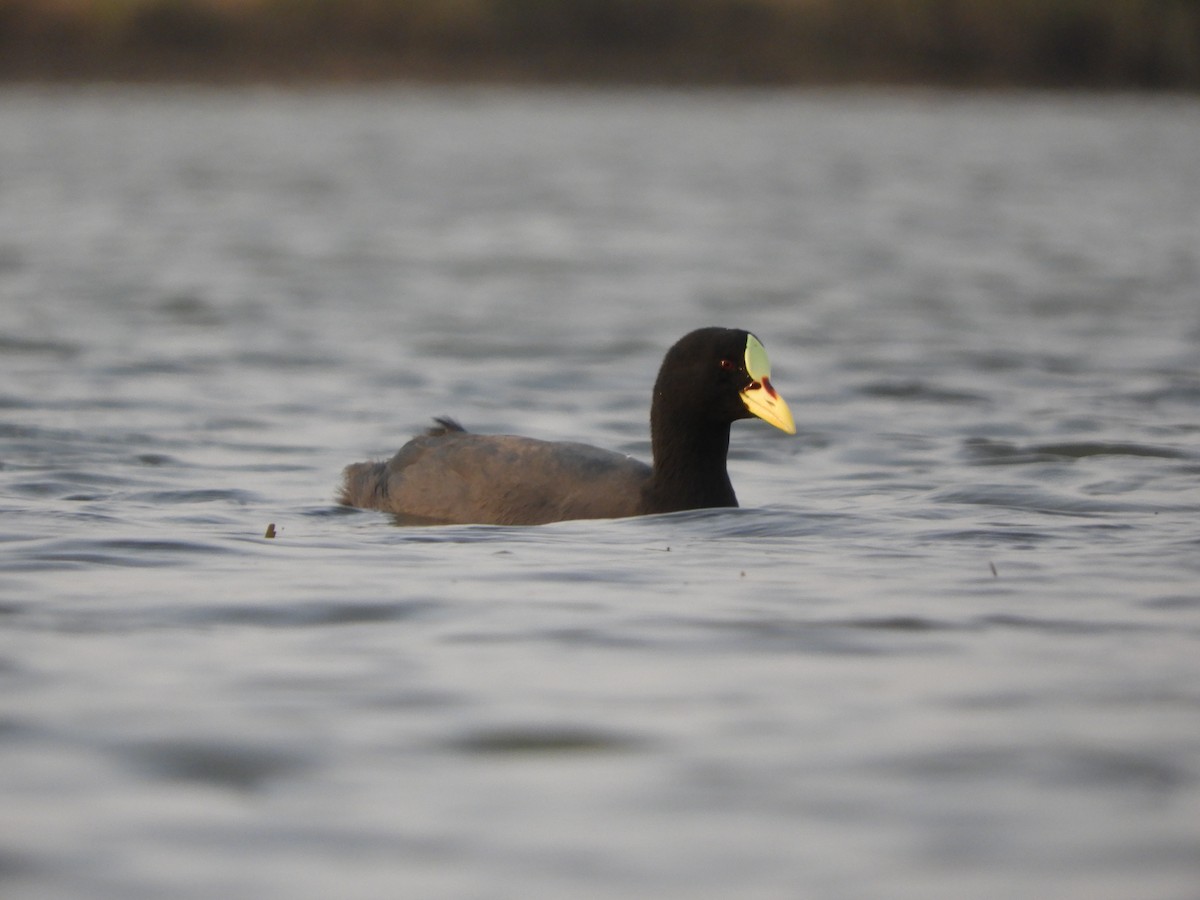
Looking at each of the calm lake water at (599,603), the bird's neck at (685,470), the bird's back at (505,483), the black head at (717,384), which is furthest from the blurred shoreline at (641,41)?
the bird's neck at (685,470)

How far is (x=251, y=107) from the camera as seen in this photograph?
6700cm

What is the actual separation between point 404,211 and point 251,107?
3545 centimetres

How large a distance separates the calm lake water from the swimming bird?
209 millimetres

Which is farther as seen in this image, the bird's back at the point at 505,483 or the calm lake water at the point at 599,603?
the bird's back at the point at 505,483

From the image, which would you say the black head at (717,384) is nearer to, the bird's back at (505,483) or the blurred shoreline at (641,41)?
the bird's back at (505,483)

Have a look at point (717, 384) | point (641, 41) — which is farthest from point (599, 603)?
point (641, 41)

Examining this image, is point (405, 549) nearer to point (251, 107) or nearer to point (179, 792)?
point (179, 792)

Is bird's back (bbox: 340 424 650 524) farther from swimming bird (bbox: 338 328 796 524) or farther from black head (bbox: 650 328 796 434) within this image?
black head (bbox: 650 328 796 434)

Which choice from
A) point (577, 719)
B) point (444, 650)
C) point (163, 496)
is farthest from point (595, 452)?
point (577, 719)

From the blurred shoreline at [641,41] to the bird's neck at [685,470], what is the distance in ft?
172

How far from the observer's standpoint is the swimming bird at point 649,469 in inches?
381

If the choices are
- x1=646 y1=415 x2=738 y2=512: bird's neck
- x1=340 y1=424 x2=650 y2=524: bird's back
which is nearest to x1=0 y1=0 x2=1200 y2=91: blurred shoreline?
x1=340 y1=424 x2=650 y2=524: bird's back

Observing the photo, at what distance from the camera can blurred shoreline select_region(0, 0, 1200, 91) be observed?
6041 cm

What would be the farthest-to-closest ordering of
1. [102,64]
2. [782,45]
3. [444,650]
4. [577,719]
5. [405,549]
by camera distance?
[782,45] → [102,64] → [405,549] → [444,650] → [577,719]
